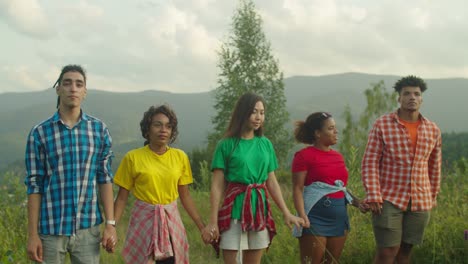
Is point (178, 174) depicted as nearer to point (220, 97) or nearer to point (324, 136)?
point (324, 136)

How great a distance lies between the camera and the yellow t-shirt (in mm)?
3713

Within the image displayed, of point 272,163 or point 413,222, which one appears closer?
point 272,163

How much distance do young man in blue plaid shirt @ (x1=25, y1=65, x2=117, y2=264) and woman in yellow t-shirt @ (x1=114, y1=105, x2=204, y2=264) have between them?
373mm

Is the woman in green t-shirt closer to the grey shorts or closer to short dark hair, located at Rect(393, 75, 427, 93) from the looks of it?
the grey shorts

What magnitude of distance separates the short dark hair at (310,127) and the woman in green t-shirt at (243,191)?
0.64 metres

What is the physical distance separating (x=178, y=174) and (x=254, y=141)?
63 centimetres

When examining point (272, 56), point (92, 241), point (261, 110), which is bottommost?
point (92, 241)

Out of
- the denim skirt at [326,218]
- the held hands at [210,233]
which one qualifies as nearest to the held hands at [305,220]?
the denim skirt at [326,218]

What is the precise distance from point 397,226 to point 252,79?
28548 millimetres

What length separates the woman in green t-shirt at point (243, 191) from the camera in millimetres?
3834

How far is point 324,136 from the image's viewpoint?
4328 mm

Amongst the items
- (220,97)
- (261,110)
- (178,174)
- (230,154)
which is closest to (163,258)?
(178,174)

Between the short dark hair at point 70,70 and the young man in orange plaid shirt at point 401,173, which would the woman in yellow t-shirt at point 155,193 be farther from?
the young man in orange plaid shirt at point 401,173

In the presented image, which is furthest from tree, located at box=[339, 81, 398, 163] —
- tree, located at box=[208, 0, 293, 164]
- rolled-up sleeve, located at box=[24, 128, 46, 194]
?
rolled-up sleeve, located at box=[24, 128, 46, 194]
